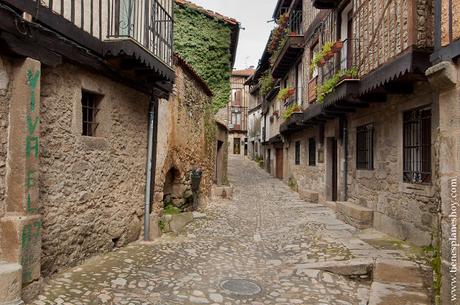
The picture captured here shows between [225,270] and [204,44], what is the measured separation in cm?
820

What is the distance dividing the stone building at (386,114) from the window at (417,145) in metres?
0.02

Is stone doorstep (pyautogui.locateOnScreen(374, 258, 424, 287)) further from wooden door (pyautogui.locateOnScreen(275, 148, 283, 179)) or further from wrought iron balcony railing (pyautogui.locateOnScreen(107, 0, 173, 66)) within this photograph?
wooden door (pyautogui.locateOnScreen(275, 148, 283, 179))

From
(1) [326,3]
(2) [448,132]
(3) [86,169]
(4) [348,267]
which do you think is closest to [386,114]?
(4) [348,267]

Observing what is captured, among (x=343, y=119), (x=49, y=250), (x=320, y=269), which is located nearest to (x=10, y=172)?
(x=49, y=250)

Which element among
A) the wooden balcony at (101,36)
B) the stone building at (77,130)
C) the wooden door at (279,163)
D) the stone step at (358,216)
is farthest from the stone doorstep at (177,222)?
the wooden door at (279,163)

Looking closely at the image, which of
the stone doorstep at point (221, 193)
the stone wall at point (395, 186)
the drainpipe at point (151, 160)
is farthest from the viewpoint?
the stone doorstep at point (221, 193)

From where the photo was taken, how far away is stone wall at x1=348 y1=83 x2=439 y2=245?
19.7 ft

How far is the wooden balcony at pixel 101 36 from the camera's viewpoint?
3.88 meters

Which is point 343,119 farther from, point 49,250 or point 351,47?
point 49,250

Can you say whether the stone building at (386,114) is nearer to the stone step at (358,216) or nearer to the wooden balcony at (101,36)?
the stone step at (358,216)

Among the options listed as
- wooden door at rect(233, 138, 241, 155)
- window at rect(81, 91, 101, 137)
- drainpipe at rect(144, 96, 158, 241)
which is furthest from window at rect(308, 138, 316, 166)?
wooden door at rect(233, 138, 241, 155)

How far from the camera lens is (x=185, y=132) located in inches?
372

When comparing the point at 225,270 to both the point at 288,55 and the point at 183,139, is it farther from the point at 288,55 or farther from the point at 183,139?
the point at 288,55

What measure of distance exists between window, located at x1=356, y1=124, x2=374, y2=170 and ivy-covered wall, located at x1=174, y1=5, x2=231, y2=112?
17.2 feet
